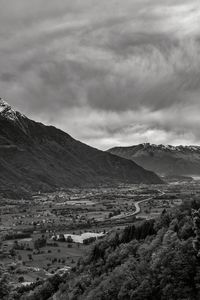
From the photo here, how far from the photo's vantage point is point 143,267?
6531cm

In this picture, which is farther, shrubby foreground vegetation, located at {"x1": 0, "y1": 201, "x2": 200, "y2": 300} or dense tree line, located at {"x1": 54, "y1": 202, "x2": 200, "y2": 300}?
shrubby foreground vegetation, located at {"x1": 0, "y1": 201, "x2": 200, "y2": 300}

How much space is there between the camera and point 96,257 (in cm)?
8906

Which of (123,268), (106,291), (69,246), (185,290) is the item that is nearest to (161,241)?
(123,268)

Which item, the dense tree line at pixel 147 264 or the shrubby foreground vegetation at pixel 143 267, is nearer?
the dense tree line at pixel 147 264

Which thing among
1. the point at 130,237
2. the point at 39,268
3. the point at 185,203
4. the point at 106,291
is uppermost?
the point at 185,203

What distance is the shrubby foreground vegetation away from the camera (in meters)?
58.2

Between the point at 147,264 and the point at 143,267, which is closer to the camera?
the point at 143,267

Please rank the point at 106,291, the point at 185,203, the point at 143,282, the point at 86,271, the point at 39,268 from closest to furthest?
the point at 143,282, the point at 106,291, the point at 86,271, the point at 185,203, the point at 39,268

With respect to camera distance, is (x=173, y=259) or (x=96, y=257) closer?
(x=173, y=259)

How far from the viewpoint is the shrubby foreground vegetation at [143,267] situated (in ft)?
191

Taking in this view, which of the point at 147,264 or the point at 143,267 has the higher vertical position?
the point at 147,264

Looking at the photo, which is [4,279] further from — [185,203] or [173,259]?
[185,203]

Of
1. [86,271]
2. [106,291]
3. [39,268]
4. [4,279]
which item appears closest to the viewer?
[106,291]

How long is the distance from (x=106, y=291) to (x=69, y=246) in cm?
9030
